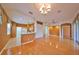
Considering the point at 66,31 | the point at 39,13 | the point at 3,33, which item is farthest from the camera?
the point at 66,31

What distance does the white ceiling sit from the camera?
233cm

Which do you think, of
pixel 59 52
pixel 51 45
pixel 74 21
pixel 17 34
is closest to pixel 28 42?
pixel 17 34

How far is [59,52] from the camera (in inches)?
90.9

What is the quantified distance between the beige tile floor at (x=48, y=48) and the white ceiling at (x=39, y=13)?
44 cm

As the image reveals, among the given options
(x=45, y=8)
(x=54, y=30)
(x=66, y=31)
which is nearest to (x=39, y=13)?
(x=45, y=8)

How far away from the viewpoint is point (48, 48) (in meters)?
2.37

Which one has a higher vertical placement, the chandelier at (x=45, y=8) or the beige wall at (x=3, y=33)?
the chandelier at (x=45, y=8)

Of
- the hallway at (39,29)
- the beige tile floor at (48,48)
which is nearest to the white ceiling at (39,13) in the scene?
the hallway at (39,29)

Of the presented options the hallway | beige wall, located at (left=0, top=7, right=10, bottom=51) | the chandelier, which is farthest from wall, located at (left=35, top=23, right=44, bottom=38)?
beige wall, located at (left=0, top=7, right=10, bottom=51)

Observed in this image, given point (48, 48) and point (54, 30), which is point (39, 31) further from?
point (48, 48)

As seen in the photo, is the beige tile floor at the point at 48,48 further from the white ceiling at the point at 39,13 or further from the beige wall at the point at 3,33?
the white ceiling at the point at 39,13

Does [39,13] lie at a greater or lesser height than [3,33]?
greater

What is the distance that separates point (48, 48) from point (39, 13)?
77 cm

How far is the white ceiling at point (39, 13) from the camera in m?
2.33
